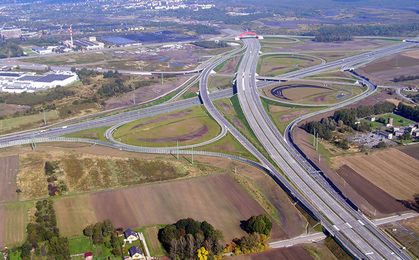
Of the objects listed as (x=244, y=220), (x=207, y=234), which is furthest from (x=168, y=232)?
(x=244, y=220)

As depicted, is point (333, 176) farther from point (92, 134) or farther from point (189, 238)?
point (92, 134)

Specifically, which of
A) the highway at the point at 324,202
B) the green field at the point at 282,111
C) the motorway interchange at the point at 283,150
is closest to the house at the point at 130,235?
the motorway interchange at the point at 283,150

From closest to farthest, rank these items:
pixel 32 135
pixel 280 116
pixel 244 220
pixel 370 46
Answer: pixel 244 220, pixel 32 135, pixel 280 116, pixel 370 46

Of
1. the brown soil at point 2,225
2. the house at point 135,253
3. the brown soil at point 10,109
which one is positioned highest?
the house at point 135,253

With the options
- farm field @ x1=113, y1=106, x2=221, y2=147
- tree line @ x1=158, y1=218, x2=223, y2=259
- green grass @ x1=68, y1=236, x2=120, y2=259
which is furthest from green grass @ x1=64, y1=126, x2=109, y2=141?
tree line @ x1=158, y1=218, x2=223, y2=259

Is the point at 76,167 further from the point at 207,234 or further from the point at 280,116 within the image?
the point at 280,116

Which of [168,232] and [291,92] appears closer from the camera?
[168,232]

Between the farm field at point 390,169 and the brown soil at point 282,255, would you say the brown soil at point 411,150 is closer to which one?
the farm field at point 390,169
